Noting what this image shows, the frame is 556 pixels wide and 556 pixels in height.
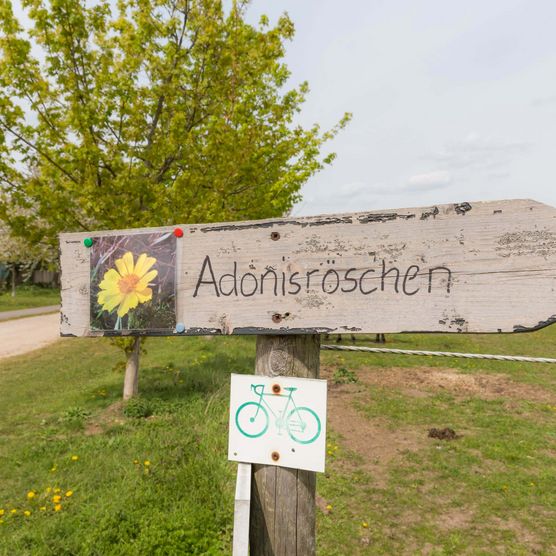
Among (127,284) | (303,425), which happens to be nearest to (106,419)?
(127,284)

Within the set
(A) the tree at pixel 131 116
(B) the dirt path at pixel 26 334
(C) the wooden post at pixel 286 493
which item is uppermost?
(A) the tree at pixel 131 116

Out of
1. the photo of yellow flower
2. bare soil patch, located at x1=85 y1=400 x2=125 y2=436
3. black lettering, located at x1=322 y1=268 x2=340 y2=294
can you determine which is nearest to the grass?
bare soil patch, located at x1=85 y1=400 x2=125 y2=436

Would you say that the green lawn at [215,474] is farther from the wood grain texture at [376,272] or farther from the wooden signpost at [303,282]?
the wood grain texture at [376,272]

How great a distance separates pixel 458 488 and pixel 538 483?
831 mm

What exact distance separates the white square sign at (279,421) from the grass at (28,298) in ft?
68.9

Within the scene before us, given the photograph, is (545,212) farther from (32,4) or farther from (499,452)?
(32,4)

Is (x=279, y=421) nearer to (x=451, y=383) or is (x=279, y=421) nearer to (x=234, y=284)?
(x=234, y=284)

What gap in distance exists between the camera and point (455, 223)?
4.14 ft

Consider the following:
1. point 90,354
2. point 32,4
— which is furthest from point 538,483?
point 90,354

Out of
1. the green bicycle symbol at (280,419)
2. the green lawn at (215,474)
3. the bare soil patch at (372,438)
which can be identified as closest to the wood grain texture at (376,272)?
the green bicycle symbol at (280,419)

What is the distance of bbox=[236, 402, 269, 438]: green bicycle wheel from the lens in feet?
4.85

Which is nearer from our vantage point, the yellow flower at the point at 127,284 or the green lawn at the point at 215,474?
the yellow flower at the point at 127,284

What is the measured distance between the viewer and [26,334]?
532 inches

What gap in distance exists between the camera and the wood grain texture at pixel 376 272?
47.6 inches
